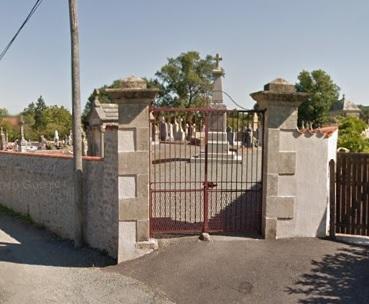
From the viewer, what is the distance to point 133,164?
6.16 meters

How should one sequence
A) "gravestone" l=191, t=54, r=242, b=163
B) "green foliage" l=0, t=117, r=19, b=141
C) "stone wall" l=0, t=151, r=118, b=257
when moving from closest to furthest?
"stone wall" l=0, t=151, r=118, b=257
"gravestone" l=191, t=54, r=242, b=163
"green foliage" l=0, t=117, r=19, b=141

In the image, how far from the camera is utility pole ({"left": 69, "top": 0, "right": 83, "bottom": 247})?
759 cm

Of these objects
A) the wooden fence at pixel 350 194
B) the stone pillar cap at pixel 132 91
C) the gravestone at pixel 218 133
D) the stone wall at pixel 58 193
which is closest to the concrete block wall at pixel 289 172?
the wooden fence at pixel 350 194

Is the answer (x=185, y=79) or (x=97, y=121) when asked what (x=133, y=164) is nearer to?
(x=97, y=121)

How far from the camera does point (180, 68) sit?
5650 centimetres

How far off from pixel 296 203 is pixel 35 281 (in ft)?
16.4

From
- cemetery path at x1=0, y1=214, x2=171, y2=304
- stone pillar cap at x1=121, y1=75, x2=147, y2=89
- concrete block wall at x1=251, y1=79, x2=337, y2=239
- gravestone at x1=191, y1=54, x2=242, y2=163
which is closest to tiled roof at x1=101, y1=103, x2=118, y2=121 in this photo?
gravestone at x1=191, y1=54, x2=242, y2=163

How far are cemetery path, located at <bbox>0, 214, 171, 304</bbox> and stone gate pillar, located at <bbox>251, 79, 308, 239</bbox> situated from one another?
2648 mm

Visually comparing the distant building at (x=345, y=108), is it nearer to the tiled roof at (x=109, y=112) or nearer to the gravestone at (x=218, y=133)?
the gravestone at (x=218, y=133)

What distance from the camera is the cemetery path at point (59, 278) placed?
17.2 feet

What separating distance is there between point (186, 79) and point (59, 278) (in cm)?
5136

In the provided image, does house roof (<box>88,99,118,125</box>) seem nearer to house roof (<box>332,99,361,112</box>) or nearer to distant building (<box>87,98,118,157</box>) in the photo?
distant building (<box>87,98,118,157</box>)

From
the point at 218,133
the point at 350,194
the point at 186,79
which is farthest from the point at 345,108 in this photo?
the point at 350,194

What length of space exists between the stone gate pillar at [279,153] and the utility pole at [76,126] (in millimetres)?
4046
